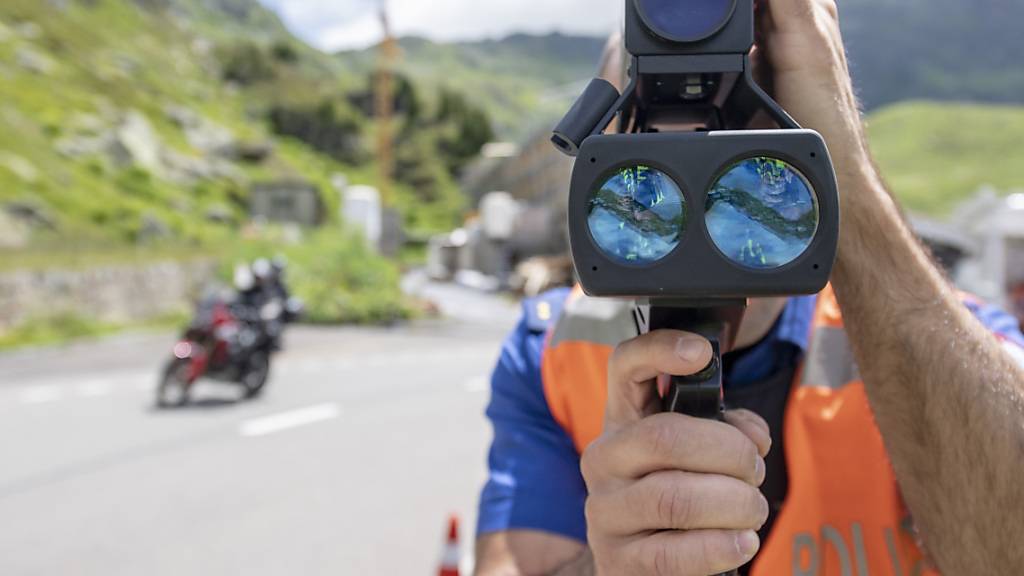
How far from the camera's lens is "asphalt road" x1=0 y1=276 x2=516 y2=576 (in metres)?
5.19

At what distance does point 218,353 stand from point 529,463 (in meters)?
9.08

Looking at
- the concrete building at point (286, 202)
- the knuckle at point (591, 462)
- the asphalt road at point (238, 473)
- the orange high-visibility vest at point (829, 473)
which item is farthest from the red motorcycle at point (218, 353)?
the concrete building at point (286, 202)

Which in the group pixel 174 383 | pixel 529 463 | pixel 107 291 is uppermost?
pixel 529 463

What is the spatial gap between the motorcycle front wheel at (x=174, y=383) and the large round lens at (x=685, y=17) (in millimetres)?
9511

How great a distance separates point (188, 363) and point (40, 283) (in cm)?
1199

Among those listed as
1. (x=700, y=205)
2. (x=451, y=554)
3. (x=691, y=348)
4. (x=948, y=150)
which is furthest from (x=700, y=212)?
(x=948, y=150)

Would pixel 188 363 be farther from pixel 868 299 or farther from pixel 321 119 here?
pixel 321 119

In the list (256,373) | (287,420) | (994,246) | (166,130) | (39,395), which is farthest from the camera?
(166,130)

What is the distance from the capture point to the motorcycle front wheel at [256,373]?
1045cm

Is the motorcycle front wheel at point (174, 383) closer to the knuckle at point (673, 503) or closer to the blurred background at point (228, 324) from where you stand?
the blurred background at point (228, 324)

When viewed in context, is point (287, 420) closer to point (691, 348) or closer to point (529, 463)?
point (529, 463)

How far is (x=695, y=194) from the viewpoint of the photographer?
0.90 m

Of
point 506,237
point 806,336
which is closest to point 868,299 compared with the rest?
point 806,336

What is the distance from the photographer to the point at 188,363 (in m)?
9.78
